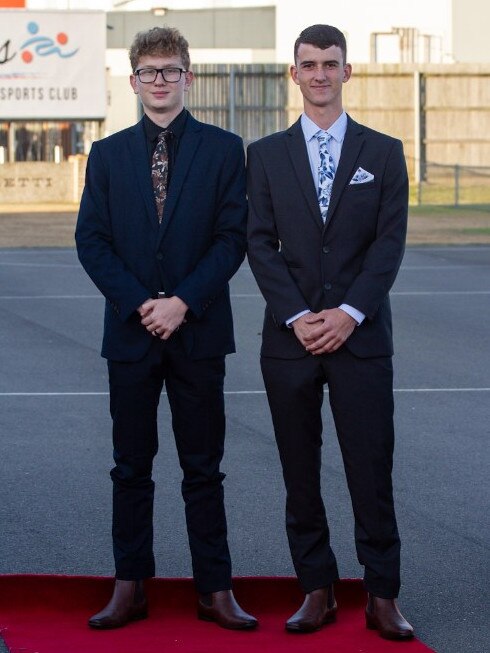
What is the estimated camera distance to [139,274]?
538cm

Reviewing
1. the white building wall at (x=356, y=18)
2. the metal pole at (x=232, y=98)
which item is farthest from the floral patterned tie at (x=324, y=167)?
the white building wall at (x=356, y=18)

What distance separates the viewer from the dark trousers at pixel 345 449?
5.29 m

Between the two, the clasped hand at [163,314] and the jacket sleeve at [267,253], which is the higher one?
the jacket sleeve at [267,253]

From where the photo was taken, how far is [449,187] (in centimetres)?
4347

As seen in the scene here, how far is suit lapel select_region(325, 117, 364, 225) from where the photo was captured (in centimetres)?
526

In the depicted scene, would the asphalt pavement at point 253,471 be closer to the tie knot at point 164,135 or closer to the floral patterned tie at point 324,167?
the floral patterned tie at point 324,167

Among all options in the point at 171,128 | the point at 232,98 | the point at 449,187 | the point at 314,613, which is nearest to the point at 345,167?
the point at 171,128

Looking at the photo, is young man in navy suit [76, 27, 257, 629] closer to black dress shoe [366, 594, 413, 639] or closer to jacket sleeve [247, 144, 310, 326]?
jacket sleeve [247, 144, 310, 326]

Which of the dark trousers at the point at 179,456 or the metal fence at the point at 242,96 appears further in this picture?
the metal fence at the point at 242,96

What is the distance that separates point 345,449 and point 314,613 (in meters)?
0.61

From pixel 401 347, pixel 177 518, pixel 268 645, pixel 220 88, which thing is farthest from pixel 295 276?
pixel 220 88

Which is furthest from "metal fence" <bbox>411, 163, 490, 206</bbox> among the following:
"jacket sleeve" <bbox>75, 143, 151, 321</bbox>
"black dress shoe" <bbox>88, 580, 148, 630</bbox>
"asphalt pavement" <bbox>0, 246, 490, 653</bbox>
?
"black dress shoe" <bbox>88, 580, 148, 630</bbox>

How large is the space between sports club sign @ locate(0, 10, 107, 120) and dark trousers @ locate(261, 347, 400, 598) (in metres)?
39.8

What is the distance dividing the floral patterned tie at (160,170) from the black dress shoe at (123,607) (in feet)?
4.68
